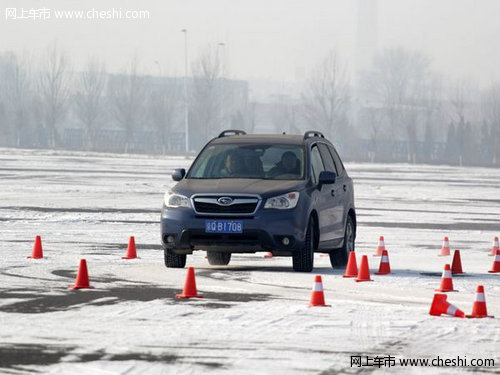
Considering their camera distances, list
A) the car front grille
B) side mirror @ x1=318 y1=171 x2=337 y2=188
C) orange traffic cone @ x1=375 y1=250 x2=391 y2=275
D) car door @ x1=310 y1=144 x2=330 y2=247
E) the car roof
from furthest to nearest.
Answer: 1. the car roof
2. side mirror @ x1=318 y1=171 x2=337 y2=188
3. car door @ x1=310 y1=144 x2=330 y2=247
4. orange traffic cone @ x1=375 y1=250 x2=391 y2=275
5. the car front grille

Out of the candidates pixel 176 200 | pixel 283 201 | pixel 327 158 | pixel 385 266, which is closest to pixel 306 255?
pixel 283 201

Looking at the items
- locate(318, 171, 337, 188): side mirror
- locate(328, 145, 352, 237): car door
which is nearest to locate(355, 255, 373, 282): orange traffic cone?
locate(318, 171, 337, 188): side mirror

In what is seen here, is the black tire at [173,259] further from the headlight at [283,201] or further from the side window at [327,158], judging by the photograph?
the side window at [327,158]

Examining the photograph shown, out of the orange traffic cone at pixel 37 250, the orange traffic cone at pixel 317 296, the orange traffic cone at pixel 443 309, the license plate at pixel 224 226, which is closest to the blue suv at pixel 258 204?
the license plate at pixel 224 226

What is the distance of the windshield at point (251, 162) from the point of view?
54.2 ft

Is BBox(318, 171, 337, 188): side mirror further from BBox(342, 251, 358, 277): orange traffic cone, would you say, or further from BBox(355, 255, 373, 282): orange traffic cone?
BBox(355, 255, 373, 282): orange traffic cone

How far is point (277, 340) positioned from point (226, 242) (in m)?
5.60

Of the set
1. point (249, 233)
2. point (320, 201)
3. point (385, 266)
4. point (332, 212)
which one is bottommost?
point (385, 266)

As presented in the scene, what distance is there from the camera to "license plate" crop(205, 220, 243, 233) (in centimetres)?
1512

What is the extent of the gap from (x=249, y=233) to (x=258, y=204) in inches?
16.2

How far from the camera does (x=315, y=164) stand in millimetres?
17188

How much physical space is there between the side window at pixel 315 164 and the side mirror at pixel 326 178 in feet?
0.39

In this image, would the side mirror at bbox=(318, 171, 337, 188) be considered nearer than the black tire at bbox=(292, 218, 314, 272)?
No

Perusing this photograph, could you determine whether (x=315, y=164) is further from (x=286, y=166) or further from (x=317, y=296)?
(x=317, y=296)
